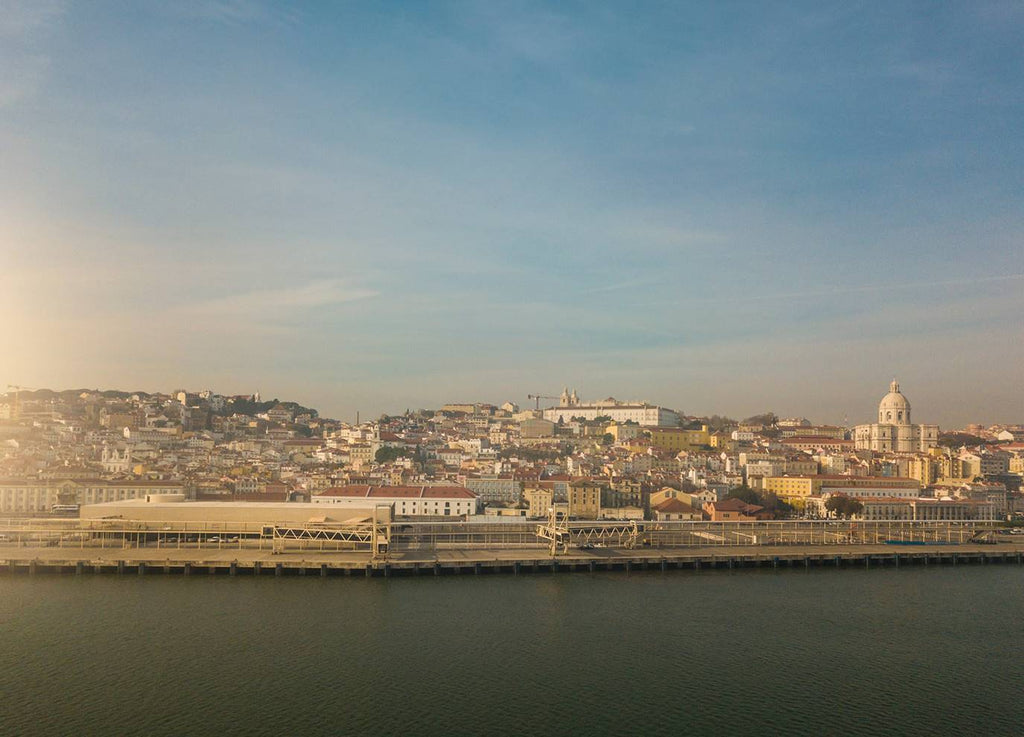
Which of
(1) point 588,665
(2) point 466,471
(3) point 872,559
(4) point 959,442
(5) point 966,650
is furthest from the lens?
(4) point 959,442

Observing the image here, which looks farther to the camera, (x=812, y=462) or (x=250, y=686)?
(x=812, y=462)

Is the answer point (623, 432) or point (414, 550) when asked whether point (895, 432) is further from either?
point (414, 550)

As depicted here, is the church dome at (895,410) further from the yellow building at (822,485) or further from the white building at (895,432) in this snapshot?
the yellow building at (822,485)

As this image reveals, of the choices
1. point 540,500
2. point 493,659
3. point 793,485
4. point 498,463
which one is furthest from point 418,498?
point 493,659

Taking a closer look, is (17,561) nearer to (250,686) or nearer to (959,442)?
(250,686)

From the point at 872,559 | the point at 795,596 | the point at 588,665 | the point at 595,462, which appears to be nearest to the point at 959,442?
the point at 595,462

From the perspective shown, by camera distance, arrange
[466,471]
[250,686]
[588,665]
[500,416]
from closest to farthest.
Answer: [250,686] → [588,665] → [466,471] → [500,416]

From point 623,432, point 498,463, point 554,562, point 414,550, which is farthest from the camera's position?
point 623,432
